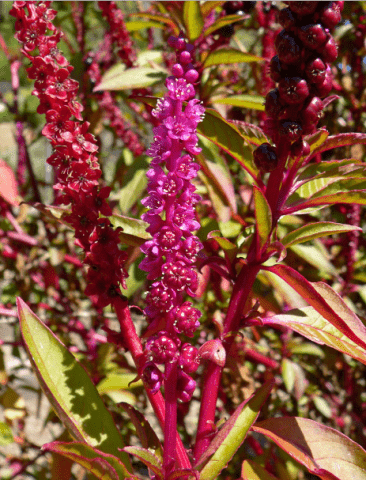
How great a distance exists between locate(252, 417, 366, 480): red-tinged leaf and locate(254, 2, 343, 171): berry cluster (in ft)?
1.26

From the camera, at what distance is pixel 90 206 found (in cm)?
57

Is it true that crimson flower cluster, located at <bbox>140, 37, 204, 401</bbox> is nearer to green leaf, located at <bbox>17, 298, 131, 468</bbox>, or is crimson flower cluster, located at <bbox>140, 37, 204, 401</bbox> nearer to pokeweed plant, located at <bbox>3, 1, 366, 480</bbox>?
pokeweed plant, located at <bbox>3, 1, 366, 480</bbox>

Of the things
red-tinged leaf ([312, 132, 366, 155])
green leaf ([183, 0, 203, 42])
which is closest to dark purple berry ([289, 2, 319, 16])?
red-tinged leaf ([312, 132, 366, 155])

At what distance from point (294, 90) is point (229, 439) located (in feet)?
1.42

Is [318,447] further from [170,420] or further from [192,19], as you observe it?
[192,19]

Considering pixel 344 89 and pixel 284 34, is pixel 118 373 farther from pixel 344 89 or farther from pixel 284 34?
pixel 344 89

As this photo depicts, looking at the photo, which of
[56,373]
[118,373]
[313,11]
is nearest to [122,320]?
[56,373]

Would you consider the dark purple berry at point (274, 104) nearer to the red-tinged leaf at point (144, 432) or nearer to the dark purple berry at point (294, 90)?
the dark purple berry at point (294, 90)

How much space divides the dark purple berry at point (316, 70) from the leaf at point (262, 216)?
13 centimetres

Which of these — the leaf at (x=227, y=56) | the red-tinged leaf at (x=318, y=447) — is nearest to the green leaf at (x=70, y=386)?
the red-tinged leaf at (x=318, y=447)

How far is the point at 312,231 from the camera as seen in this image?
2.13ft

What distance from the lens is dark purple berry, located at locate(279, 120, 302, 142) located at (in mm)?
476

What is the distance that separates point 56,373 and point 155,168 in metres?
0.35

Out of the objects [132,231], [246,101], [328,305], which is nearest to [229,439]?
[328,305]
